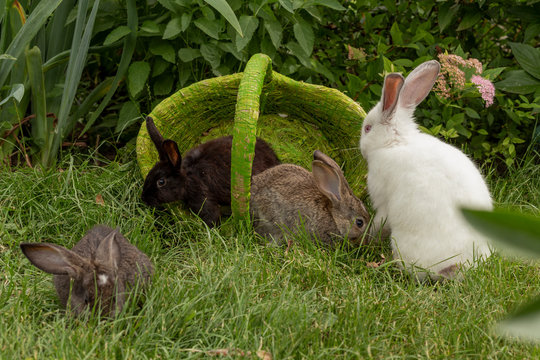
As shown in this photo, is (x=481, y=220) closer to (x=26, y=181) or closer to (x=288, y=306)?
(x=288, y=306)

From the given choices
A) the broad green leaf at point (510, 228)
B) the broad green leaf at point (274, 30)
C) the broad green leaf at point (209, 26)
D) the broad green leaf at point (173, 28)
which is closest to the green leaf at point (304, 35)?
the broad green leaf at point (274, 30)

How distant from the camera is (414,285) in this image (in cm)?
256

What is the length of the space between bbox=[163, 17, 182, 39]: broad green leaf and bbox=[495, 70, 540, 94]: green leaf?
2022mm

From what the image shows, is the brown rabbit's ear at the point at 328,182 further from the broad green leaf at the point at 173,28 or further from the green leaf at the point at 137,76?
the green leaf at the point at 137,76

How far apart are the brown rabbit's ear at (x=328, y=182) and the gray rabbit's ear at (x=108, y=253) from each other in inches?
47.0

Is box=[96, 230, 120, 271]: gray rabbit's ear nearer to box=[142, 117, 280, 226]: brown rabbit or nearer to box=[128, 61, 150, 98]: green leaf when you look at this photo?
box=[142, 117, 280, 226]: brown rabbit

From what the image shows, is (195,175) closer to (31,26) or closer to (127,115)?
(127,115)

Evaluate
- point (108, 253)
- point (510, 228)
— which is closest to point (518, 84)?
point (108, 253)

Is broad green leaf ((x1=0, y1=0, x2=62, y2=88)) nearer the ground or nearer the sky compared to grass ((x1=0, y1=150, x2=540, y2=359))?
nearer the sky

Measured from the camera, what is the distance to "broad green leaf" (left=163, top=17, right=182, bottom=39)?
3348 millimetres

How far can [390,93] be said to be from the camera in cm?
Result: 291

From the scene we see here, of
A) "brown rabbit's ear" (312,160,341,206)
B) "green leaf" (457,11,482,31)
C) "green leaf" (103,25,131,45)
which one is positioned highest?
"green leaf" (103,25,131,45)

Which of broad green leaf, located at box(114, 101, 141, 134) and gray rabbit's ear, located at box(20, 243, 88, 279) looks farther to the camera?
broad green leaf, located at box(114, 101, 141, 134)

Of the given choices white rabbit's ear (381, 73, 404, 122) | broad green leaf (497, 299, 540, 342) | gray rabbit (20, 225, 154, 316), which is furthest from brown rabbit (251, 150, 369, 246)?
broad green leaf (497, 299, 540, 342)
